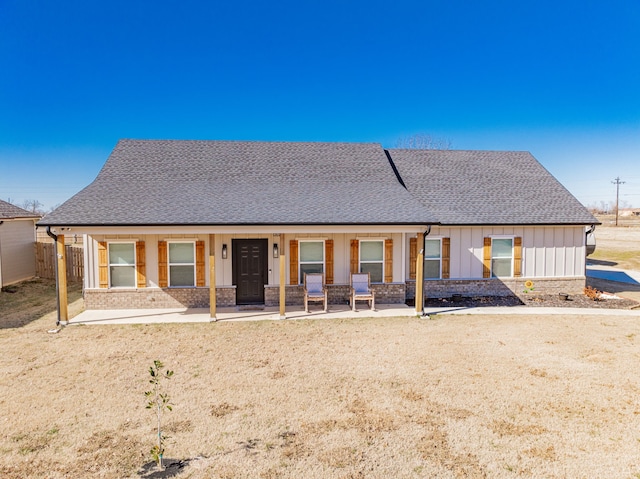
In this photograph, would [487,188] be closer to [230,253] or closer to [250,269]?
[250,269]

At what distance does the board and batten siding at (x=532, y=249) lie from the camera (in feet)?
44.5

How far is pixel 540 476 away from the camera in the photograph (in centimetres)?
444

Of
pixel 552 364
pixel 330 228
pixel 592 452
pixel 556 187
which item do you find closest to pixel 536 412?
pixel 592 452

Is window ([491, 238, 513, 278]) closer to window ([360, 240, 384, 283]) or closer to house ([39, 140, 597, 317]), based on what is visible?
house ([39, 140, 597, 317])

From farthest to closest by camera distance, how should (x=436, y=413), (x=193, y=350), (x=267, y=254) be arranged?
(x=267, y=254) → (x=193, y=350) → (x=436, y=413)

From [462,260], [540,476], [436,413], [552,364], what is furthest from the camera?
[462,260]

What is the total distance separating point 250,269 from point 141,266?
323 cm

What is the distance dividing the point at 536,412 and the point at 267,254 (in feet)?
27.9

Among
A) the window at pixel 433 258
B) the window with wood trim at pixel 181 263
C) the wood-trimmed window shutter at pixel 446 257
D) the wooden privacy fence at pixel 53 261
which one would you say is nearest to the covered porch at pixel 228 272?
the window with wood trim at pixel 181 263

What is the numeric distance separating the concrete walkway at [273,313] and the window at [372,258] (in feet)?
3.63

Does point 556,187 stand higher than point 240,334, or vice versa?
point 556,187

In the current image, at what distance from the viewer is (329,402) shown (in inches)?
243

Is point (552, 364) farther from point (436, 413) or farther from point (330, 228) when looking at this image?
point (330, 228)

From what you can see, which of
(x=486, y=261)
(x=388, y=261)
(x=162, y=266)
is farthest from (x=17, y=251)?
(x=486, y=261)
